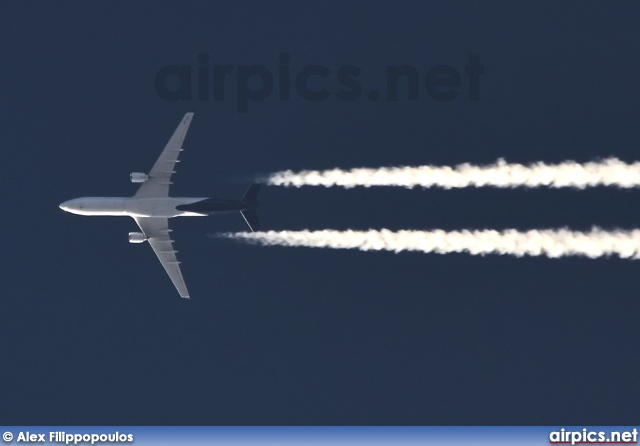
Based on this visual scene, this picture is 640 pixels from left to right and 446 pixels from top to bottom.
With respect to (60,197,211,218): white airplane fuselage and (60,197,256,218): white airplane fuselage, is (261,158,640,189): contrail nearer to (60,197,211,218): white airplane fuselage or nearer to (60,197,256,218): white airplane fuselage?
(60,197,256,218): white airplane fuselage

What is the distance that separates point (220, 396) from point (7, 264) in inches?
556

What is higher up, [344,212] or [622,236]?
[344,212]

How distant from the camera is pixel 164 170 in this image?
7300 centimetres

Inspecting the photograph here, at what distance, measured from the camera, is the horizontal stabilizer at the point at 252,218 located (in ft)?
231

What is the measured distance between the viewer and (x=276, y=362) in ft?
246

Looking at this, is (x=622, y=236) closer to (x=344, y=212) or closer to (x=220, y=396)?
(x=344, y=212)

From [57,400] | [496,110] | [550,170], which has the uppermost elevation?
[496,110]

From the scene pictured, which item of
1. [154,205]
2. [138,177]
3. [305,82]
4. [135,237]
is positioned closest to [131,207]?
[154,205]

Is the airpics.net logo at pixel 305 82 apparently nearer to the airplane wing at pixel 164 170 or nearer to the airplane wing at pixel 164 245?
the airplane wing at pixel 164 170

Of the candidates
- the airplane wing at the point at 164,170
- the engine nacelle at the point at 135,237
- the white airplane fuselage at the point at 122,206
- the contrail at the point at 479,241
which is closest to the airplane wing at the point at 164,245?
the engine nacelle at the point at 135,237

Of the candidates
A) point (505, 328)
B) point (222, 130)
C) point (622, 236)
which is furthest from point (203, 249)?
point (622, 236)

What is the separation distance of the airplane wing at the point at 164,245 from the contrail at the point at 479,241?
4.35 metres

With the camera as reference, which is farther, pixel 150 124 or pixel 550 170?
pixel 150 124

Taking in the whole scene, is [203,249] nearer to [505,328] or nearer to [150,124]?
[150,124]
